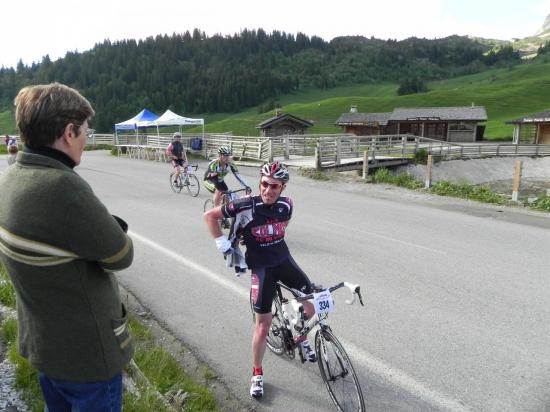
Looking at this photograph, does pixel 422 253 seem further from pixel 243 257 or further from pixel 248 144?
pixel 248 144

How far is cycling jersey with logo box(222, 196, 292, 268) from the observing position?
3752 mm

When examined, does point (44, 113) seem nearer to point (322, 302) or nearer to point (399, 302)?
point (322, 302)

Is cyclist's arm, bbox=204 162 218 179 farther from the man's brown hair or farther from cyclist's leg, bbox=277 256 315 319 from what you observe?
the man's brown hair

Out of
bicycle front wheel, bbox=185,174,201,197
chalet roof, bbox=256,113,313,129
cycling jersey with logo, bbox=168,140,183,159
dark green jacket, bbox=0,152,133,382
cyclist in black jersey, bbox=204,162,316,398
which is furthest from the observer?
chalet roof, bbox=256,113,313,129

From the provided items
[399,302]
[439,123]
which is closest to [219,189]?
[399,302]

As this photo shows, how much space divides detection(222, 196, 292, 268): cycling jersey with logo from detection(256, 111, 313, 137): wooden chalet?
56.9m

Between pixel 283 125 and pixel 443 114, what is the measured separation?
23.0 meters

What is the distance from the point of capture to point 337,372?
140 inches

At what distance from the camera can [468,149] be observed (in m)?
35.9

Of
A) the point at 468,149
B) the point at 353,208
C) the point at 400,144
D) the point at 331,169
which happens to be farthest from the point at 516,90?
the point at 353,208

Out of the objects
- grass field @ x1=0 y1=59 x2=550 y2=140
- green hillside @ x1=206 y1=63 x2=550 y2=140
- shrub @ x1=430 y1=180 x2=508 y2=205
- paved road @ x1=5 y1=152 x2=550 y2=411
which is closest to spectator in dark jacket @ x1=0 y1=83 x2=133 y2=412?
paved road @ x1=5 y1=152 x2=550 y2=411

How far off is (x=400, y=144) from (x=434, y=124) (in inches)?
1546

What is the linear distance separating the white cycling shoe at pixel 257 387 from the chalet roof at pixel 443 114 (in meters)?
63.6

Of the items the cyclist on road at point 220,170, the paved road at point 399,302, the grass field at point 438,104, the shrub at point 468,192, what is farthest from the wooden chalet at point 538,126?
the cyclist on road at point 220,170
